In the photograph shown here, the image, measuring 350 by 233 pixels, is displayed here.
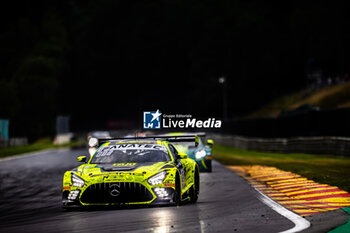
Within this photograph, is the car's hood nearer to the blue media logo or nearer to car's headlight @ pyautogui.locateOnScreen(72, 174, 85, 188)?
car's headlight @ pyautogui.locateOnScreen(72, 174, 85, 188)

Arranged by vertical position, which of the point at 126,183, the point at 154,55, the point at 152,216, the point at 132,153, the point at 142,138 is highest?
the point at 154,55

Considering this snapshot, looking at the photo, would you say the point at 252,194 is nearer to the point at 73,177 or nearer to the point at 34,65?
the point at 73,177

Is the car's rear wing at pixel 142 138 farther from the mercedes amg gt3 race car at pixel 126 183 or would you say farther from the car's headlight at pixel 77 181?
the car's headlight at pixel 77 181

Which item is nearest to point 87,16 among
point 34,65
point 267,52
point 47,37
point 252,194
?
point 47,37

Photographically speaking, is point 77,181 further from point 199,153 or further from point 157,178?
point 199,153

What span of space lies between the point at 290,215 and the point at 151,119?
4113mm

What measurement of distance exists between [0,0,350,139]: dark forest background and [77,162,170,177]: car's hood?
71669 mm

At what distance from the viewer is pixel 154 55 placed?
398 feet

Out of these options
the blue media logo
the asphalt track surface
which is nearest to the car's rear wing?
the blue media logo

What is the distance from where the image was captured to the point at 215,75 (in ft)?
336

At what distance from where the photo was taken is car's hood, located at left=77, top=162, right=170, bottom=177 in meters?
12.2

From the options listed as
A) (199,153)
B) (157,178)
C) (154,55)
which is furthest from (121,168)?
(154,55)

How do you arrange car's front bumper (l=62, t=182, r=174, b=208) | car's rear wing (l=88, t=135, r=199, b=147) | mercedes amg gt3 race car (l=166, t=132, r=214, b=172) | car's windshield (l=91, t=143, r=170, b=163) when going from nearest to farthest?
1. car's front bumper (l=62, t=182, r=174, b=208)
2. car's windshield (l=91, t=143, r=170, b=163)
3. car's rear wing (l=88, t=135, r=199, b=147)
4. mercedes amg gt3 race car (l=166, t=132, r=214, b=172)

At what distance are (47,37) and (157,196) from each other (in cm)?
11584
